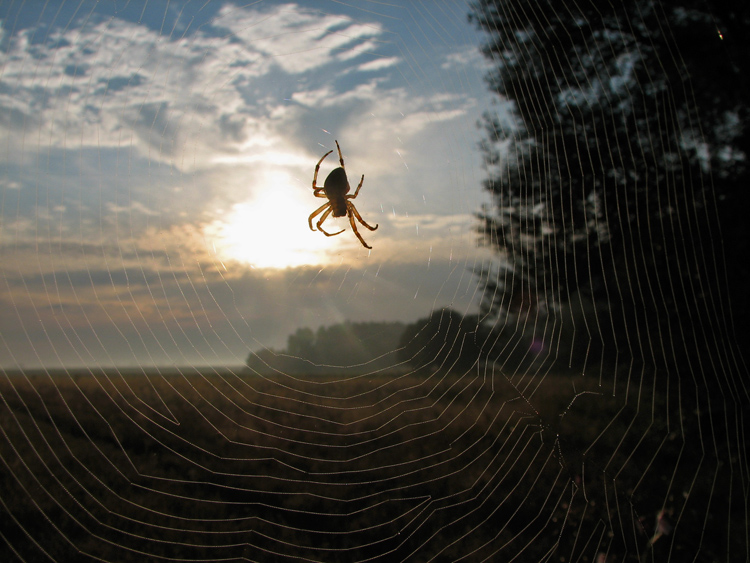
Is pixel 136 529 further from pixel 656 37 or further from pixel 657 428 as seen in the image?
pixel 656 37

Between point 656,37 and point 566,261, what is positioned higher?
point 656,37

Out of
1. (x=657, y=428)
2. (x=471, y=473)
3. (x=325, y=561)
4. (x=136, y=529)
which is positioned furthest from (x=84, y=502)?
(x=657, y=428)

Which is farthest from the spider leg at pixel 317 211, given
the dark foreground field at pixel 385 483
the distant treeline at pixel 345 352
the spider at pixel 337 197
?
the dark foreground field at pixel 385 483

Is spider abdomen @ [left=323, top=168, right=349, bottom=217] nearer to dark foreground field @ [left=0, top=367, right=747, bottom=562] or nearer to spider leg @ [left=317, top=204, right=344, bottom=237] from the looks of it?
spider leg @ [left=317, top=204, right=344, bottom=237]

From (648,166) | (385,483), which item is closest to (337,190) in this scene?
(385,483)

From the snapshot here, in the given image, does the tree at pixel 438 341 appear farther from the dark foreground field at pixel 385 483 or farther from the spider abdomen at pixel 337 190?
the spider abdomen at pixel 337 190

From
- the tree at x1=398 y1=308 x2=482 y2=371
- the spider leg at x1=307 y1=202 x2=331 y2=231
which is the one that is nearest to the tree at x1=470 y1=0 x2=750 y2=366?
the tree at x1=398 y1=308 x2=482 y2=371

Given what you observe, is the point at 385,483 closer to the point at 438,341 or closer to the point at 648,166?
the point at 438,341
